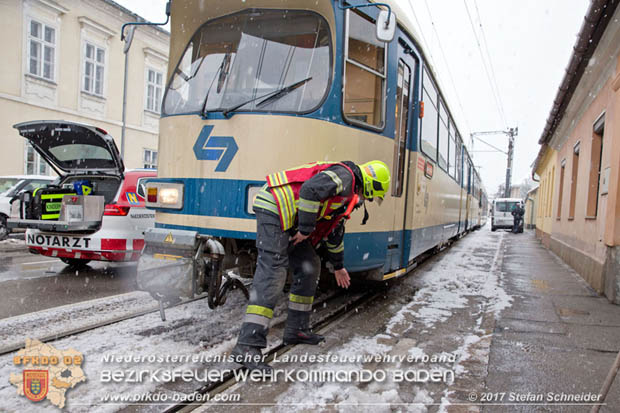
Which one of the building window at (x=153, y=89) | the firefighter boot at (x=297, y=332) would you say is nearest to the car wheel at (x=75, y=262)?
the firefighter boot at (x=297, y=332)

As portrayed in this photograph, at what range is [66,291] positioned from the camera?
6070 millimetres

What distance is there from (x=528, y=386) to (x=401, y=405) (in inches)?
42.6

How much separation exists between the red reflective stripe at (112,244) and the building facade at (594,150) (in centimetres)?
694

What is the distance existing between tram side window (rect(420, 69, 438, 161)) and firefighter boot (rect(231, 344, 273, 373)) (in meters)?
4.05

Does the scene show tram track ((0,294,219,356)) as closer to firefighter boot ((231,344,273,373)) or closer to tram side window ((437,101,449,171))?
firefighter boot ((231,344,273,373))

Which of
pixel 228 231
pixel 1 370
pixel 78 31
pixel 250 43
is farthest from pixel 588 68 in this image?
pixel 78 31

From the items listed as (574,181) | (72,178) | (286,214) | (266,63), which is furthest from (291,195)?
(574,181)

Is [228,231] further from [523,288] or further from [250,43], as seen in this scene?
[523,288]

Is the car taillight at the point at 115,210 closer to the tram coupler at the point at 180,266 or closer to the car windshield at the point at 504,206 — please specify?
the tram coupler at the point at 180,266

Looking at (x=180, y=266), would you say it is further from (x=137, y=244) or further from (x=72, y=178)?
(x=72, y=178)

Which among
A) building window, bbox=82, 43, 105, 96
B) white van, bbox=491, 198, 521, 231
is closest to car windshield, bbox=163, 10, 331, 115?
building window, bbox=82, 43, 105, 96

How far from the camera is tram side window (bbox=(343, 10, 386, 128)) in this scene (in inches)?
182

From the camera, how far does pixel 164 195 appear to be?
15.1ft

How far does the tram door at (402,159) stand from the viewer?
5.50 m
